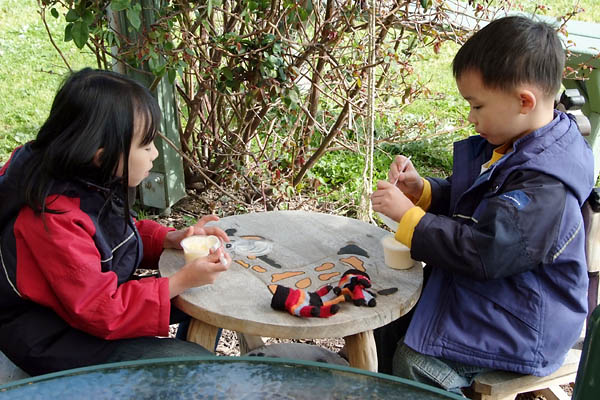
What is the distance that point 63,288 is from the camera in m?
1.68

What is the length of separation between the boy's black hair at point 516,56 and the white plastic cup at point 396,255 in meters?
0.54

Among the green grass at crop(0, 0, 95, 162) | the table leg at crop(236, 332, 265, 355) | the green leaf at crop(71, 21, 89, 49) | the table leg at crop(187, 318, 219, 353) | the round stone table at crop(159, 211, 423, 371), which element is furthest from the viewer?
the green grass at crop(0, 0, 95, 162)

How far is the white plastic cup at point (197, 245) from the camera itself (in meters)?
1.87

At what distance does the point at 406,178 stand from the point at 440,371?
680 millimetres

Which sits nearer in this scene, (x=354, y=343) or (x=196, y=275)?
Answer: (x=196, y=275)

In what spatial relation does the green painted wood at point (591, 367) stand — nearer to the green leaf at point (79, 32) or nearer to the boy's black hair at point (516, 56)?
the boy's black hair at point (516, 56)

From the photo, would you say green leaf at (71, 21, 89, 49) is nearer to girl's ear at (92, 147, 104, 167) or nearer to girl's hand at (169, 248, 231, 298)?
girl's ear at (92, 147, 104, 167)

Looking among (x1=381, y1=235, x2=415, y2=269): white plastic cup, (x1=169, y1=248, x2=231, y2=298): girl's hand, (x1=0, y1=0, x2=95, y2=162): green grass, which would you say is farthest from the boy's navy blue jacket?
(x1=0, y1=0, x2=95, y2=162): green grass

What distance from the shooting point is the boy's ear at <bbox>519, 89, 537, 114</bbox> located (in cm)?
179

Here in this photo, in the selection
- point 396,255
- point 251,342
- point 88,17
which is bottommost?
point 251,342

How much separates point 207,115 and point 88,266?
7.58 feet

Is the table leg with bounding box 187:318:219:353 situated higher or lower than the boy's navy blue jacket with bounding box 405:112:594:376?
lower

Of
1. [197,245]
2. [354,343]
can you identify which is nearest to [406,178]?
[354,343]

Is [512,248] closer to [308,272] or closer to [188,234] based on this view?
[308,272]
